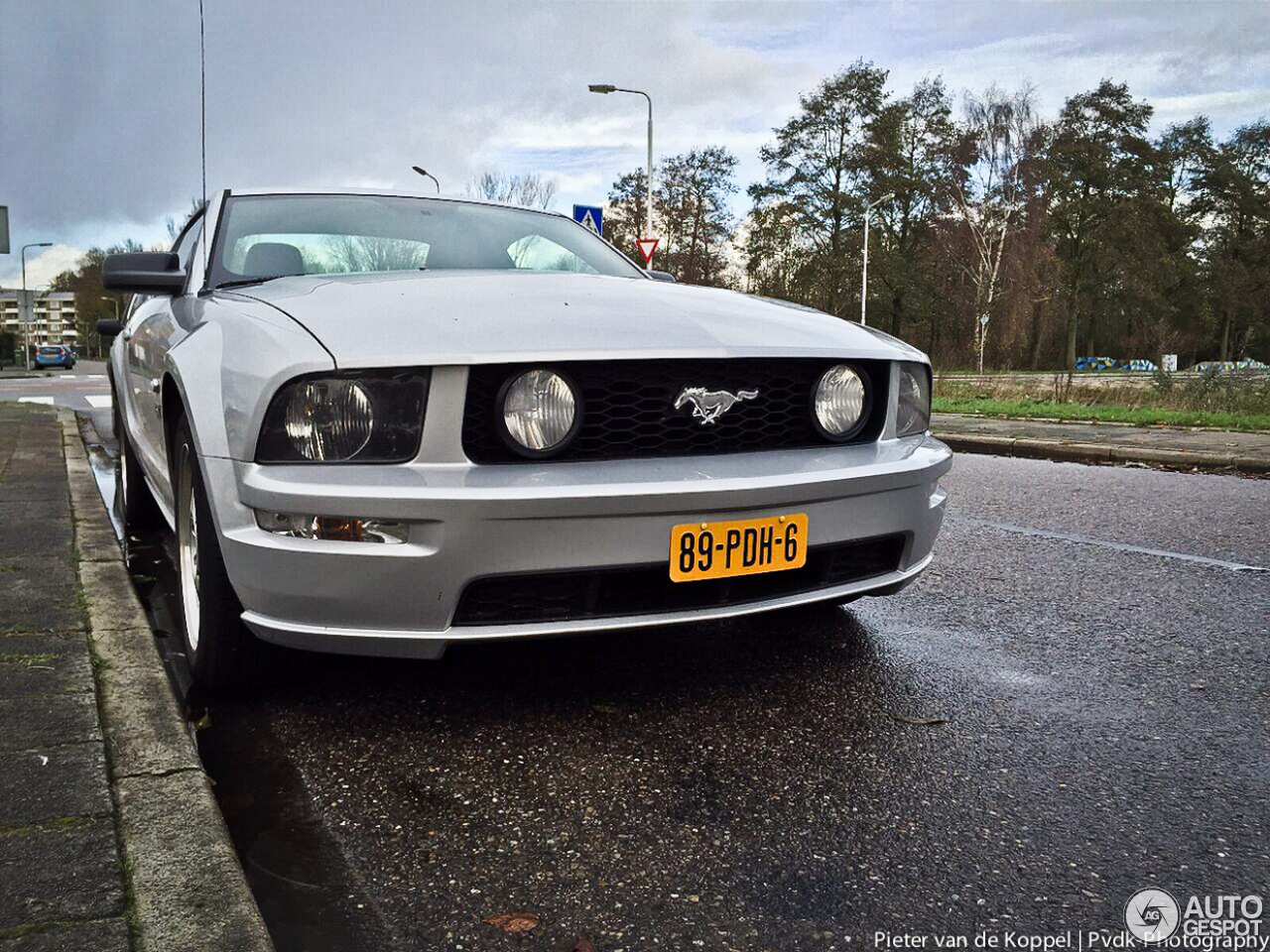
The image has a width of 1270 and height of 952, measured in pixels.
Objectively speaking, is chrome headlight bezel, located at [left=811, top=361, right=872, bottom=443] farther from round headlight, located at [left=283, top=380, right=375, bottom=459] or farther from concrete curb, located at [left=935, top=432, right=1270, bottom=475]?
concrete curb, located at [left=935, top=432, right=1270, bottom=475]

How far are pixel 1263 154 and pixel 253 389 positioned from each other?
5618 cm

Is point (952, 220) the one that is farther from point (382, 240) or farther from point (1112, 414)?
point (382, 240)

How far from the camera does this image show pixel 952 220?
41562 mm

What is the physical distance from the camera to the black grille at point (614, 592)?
2387mm

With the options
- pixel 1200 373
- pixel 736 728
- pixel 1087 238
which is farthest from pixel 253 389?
pixel 1087 238

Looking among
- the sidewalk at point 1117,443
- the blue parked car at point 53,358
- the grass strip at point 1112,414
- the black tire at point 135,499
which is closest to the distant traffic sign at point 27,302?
the blue parked car at point 53,358

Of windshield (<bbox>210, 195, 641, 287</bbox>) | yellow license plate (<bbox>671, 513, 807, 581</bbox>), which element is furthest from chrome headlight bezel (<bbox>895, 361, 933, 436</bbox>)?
windshield (<bbox>210, 195, 641, 287</bbox>)

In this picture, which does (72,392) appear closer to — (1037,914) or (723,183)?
(1037,914)

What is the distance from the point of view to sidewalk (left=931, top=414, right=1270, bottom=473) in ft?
27.6

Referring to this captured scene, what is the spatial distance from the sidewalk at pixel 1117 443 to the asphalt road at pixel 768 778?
521 cm

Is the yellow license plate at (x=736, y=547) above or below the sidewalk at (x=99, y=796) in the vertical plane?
above

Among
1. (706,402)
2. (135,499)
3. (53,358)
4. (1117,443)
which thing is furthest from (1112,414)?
(53,358)

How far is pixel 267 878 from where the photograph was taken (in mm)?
1936

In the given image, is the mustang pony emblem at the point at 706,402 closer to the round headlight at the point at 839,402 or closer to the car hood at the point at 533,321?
the car hood at the point at 533,321
